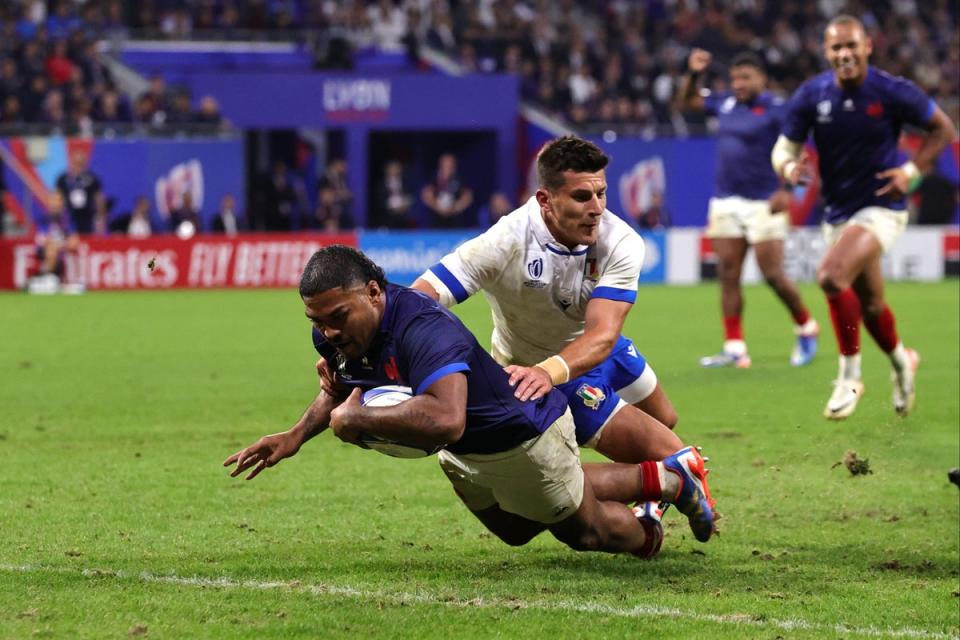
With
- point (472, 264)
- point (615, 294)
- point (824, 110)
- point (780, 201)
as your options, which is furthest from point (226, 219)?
point (615, 294)

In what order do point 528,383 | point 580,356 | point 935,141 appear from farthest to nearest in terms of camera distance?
point 935,141 < point 580,356 < point 528,383

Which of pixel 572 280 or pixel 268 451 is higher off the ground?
pixel 572 280

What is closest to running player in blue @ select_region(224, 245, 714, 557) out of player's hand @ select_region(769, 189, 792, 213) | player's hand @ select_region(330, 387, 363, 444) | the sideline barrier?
player's hand @ select_region(330, 387, 363, 444)

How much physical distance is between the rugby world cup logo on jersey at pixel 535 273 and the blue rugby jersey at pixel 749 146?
7.67m

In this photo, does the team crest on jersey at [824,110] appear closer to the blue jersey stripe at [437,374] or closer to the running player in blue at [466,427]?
the running player in blue at [466,427]

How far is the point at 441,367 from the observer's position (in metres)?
5.29

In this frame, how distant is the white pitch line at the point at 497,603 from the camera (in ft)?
17.6

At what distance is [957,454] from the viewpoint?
9406mm

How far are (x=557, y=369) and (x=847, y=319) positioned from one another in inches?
184

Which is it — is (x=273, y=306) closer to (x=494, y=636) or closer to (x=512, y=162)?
(x=512, y=162)

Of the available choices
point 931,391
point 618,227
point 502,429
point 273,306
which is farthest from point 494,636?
point 273,306

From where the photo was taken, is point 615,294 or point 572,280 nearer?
point 615,294

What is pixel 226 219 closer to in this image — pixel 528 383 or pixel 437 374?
pixel 528 383

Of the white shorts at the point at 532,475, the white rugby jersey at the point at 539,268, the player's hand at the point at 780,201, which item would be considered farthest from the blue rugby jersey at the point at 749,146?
the white shorts at the point at 532,475
